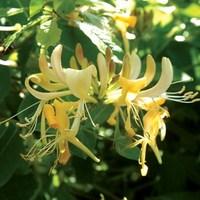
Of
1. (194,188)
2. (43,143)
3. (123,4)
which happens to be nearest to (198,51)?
(194,188)

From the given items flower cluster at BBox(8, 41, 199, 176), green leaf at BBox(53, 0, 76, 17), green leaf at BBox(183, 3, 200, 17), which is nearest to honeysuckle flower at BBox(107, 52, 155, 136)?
flower cluster at BBox(8, 41, 199, 176)

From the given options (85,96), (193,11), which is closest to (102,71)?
(85,96)

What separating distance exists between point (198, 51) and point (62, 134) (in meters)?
0.68

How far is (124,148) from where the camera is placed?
889 millimetres

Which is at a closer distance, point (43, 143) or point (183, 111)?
point (43, 143)

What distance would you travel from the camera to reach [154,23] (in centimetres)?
129

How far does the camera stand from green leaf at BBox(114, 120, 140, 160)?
888 millimetres

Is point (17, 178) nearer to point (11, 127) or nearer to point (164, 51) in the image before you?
point (11, 127)

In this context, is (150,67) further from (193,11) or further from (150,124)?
(193,11)

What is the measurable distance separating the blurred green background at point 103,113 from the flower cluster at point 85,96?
40 mm

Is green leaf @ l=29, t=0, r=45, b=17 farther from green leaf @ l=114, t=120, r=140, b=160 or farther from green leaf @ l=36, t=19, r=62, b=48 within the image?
green leaf @ l=114, t=120, r=140, b=160

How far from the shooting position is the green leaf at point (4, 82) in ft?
3.15

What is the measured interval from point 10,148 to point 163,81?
0.27 metres

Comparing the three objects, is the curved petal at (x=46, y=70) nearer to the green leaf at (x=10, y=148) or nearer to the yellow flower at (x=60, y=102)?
the yellow flower at (x=60, y=102)
